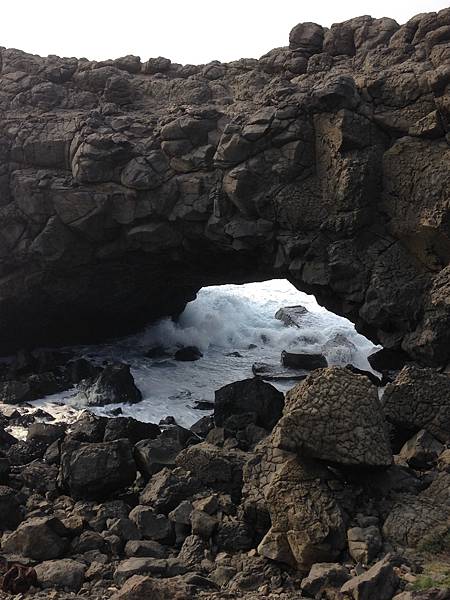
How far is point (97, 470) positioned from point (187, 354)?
12918mm

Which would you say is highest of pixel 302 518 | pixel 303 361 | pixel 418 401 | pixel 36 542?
pixel 418 401

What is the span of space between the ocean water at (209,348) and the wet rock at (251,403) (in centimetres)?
154

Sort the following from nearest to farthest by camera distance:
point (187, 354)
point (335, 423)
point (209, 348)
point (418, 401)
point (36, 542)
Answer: point (335, 423) → point (36, 542) → point (418, 401) → point (187, 354) → point (209, 348)

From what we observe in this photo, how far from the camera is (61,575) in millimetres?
9016

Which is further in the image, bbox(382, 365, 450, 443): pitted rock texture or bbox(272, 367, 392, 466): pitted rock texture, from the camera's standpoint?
bbox(382, 365, 450, 443): pitted rock texture

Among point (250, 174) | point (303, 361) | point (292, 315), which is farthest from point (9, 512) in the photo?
point (292, 315)

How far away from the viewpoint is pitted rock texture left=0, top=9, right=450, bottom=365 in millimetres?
15484

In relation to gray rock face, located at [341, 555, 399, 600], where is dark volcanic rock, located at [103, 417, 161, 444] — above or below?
below

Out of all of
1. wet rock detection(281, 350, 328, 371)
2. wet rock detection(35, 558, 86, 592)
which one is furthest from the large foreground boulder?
wet rock detection(281, 350, 328, 371)

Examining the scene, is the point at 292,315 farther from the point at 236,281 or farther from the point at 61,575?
the point at 61,575

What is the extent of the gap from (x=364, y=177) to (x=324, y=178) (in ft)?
3.87

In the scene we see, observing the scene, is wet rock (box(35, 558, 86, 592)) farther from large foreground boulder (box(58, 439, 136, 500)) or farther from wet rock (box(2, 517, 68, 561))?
large foreground boulder (box(58, 439, 136, 500))

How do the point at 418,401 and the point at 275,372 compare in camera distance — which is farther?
the point at 275,372

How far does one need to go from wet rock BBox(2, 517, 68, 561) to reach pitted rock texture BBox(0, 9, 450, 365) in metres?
9.57
